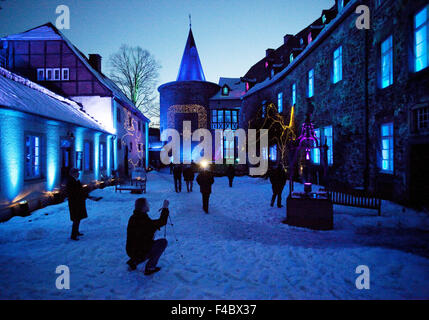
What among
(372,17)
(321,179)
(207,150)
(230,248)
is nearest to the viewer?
(230,248)

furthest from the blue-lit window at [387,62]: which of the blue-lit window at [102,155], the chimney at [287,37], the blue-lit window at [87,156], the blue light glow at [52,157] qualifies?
the chimney at [287,37]

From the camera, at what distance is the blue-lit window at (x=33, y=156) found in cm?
913

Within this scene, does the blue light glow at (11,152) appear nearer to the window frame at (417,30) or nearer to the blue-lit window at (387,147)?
the window frame at (417,30)

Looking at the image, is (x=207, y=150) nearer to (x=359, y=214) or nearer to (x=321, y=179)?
(x=321, y=179)

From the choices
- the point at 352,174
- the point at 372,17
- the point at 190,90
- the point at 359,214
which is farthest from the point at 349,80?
the point at 190,90

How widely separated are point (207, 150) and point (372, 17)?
23242 millimetres

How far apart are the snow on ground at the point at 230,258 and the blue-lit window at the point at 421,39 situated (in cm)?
461

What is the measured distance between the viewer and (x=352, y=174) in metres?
11.5

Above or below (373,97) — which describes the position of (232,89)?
above

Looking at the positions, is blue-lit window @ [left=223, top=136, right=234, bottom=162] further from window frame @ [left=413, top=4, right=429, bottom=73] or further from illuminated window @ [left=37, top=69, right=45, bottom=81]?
window frame @ [left=413, top=4, right=429, bottom=73]

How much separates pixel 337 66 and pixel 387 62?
11.8ft

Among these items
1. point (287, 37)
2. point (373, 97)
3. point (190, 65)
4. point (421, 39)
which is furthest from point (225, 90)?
point (421, 39)

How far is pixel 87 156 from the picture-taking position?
1405cm

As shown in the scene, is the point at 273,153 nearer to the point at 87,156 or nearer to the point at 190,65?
the point at 87,156
